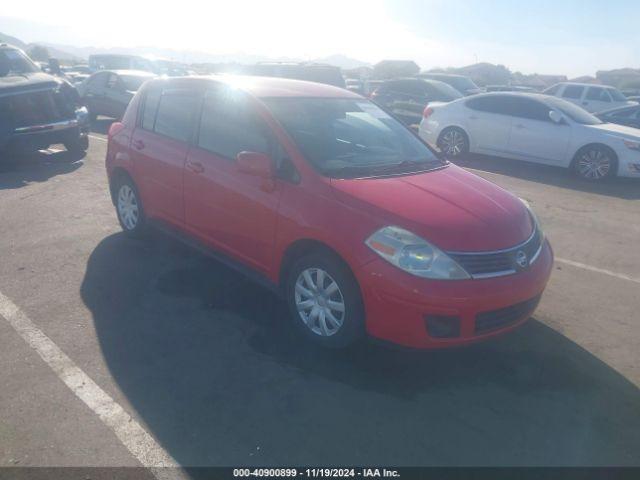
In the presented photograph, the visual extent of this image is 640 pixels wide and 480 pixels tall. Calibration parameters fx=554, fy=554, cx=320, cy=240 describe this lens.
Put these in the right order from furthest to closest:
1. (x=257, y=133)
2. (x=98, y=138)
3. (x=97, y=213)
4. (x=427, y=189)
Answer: (x=98, y=138) → (x=97, y=213) → (x=257, y=133) → (x=427, y=189)

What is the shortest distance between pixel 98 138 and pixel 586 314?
39.4ft

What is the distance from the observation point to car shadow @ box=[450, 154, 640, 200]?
9461mm

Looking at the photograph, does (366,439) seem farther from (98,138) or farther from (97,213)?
(98,138)

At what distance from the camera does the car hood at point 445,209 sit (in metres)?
3.61

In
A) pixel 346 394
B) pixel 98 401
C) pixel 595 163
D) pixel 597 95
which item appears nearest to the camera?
pixel 98 401

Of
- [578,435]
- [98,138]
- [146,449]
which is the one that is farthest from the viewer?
[98,138]

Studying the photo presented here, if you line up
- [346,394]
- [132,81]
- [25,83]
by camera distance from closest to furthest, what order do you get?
[346,394] → [25,83] → [132,81]

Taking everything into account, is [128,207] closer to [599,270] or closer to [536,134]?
[599,270]

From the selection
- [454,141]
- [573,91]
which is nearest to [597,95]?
[573,91]

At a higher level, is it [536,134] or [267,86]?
[267,86]

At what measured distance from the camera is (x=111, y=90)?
15461 millimetres

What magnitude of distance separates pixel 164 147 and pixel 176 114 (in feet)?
1.10

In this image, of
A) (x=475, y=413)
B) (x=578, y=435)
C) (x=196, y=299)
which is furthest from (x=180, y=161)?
(x=578, y=435)

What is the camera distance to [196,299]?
4.77m
